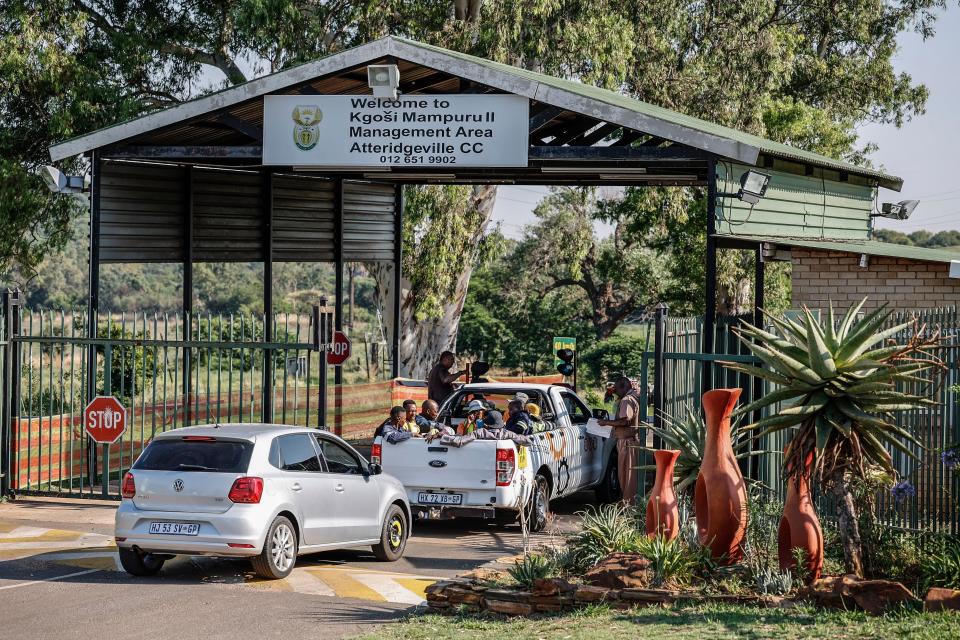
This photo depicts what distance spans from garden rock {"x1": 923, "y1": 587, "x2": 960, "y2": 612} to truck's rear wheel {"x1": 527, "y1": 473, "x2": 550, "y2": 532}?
20.3 ft

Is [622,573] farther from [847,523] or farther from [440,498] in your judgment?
[440,498]

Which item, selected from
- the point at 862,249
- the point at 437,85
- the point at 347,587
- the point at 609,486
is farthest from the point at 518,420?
the point at 862,249

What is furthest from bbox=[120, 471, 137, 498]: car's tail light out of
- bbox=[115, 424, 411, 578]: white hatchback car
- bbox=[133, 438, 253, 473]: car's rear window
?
bbox=[133, 438, 253, 473]: car's rear window

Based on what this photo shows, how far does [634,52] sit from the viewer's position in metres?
32.8

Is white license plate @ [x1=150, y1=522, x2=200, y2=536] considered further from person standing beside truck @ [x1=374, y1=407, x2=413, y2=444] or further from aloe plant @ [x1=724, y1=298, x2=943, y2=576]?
aloe plant @ [x1=724, y1=298, x2=943, y2=576]

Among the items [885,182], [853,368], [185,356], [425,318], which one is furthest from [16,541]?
[425,318]

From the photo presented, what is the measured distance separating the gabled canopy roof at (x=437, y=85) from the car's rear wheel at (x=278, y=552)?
21.3 feet

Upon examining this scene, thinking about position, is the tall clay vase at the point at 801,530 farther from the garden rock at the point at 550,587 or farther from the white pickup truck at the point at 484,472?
the white pickup truck at the point at 484,472

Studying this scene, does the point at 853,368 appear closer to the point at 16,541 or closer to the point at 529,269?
the point at 16,541

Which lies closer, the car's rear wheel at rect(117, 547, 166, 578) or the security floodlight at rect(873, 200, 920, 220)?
the car's rear wheel at rect(117, 547, 166, 578)

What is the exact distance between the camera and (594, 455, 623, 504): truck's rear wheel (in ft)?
55.9

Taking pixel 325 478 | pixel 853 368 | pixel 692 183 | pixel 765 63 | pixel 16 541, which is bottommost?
pixel 16 541

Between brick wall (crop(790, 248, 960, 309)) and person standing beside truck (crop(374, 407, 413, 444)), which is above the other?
brick wall (crop(790, 248, 960, 309))

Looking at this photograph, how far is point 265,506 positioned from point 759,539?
14.1 ft
